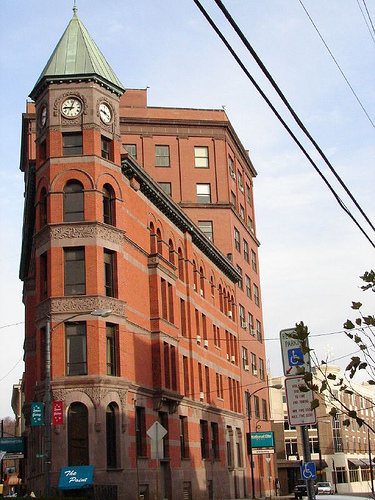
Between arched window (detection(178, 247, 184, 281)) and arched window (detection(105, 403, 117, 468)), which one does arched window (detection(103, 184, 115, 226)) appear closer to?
arched window (detection(105, 403, 117, 468))

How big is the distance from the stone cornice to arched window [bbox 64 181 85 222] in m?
3.60

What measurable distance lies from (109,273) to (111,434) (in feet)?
24.7

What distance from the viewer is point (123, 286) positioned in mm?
37062

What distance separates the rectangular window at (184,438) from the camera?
4431 centimetres

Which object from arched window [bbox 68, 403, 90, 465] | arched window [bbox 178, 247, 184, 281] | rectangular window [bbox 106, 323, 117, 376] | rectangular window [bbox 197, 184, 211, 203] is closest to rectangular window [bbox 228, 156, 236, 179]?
rectangular window [bbox 197, 184, 211, 203]

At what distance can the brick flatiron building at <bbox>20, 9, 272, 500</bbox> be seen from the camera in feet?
112

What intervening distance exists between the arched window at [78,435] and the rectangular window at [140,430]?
4.06 m

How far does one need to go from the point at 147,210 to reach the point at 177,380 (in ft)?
32.9

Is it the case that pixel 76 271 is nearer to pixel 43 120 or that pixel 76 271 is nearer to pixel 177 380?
pixel 43 120

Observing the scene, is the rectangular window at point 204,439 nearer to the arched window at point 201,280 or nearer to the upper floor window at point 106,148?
the arched window at point 201,280

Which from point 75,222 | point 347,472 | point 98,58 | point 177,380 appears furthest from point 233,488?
point 347,472

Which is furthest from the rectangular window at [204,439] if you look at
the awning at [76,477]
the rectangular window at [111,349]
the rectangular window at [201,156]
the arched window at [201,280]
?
the rectangular window at [201,156]

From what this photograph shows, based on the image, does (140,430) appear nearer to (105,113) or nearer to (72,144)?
(72,144)

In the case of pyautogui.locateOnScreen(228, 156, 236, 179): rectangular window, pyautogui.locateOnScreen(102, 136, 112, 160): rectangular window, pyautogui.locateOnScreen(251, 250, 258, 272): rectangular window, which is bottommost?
pyautogui.locateOnScreen(102, 136, 112, 160): rectangular window
